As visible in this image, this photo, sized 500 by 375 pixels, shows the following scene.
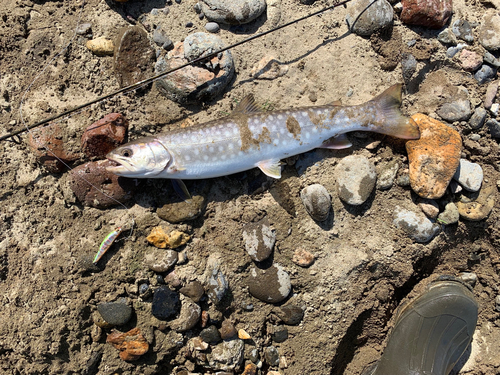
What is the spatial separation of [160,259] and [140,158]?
3.81 feet

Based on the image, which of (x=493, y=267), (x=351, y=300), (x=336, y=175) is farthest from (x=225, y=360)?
(x=493, y=267)

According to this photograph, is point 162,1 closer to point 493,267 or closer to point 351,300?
point 351,300

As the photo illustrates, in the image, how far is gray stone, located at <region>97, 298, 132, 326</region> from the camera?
3652mm

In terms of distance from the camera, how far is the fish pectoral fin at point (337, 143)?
3.91m

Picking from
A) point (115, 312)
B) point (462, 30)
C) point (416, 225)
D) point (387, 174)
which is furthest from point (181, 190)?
point (462, 30)

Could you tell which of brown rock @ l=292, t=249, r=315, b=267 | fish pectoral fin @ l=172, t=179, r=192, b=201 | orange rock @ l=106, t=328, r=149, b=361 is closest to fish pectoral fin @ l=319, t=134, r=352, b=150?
brown rock @ l=292, t=249, r=315, b=267

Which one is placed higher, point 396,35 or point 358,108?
point 396,35

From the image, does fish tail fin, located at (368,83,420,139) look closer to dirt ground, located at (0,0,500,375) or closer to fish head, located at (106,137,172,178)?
dirt ground, located at (0,0,500,375)

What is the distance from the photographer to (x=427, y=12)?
13.2 ft

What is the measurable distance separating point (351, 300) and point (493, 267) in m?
2.05

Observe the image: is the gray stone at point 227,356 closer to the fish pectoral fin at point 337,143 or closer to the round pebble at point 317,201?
the round pebble at point 317,201

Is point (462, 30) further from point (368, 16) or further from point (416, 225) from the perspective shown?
point (416, 225)

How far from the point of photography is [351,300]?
151 inches

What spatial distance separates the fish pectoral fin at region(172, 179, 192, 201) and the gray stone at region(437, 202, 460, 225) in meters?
2.97
